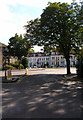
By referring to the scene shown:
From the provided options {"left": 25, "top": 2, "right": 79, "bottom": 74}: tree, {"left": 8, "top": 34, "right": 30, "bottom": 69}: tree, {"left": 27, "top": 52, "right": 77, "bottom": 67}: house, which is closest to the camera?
{"left": 25, "top": 2, "right": 79, "bottom": 74}: tree

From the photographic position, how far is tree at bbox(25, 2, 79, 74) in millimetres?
22641

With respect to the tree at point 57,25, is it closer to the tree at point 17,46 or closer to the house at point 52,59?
the tree at point 17,46

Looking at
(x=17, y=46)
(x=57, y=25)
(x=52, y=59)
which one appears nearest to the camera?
(x=57, y=25)

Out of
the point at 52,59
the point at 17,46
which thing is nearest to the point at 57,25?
the point at 17,46

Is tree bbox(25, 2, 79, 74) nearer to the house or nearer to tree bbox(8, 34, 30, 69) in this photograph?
tree bbox(8, 34, 30, 69)

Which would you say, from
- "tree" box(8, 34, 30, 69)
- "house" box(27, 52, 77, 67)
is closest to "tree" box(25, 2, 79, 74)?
"tree" box(8, 34, 30, 69)

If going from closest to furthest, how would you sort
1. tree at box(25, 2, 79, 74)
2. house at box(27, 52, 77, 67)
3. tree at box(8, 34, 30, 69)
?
tree at box(25, 2, 79, 74)
tree at box(8, 34, 30, 69)
house at box(27, 52, 77, 67)

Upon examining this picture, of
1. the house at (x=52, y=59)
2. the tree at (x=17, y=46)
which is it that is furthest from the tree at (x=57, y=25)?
the house at (x=52, y=59)

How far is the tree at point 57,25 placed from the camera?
22641 mm

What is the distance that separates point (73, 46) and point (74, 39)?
156 cm

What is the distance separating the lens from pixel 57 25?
23250 millimetres

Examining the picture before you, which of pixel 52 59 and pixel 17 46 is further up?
pixel 17 46

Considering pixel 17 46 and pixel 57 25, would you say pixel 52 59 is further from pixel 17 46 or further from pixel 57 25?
pixel 57 25

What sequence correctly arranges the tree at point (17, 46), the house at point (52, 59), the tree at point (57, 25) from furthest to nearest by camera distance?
the house at point (52, 59) → the tree at point (17, 46) → the tree at point (57, 25)
